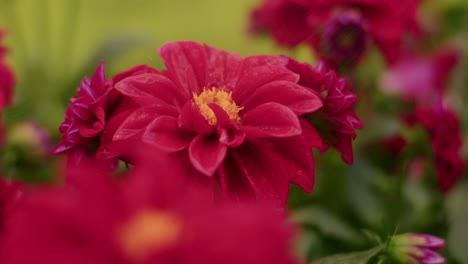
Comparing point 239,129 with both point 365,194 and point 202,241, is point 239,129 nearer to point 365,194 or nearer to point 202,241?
point 202,241

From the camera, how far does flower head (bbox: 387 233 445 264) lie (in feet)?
0.73

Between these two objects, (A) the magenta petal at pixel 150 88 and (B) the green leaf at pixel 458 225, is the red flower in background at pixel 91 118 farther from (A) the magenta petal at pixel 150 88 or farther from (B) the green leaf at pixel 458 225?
(B) the green leaf at pixel 458 225

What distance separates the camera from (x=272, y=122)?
0.19m

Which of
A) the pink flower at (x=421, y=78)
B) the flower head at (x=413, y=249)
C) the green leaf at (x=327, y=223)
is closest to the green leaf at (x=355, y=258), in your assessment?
the flower head at (x=413, y=249)

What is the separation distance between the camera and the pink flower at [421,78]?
595 millimetres

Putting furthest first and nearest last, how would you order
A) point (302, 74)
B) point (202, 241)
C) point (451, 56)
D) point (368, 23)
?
point (451, 56) → point (368, 23) → point (302, 74) → point (202, 241)

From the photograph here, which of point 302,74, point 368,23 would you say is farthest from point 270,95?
point 368,23

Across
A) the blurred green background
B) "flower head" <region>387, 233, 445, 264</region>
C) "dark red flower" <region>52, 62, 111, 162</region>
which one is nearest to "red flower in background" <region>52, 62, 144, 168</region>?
"dark red flower" <region>52, 62, 111, 162</region>

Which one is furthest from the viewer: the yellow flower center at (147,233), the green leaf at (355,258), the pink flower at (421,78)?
the pink flower at (421,78)

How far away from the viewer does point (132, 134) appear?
18 cm

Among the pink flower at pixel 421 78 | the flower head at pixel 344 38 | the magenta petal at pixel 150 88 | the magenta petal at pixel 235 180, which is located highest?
the magenta petal at pixel 150 88

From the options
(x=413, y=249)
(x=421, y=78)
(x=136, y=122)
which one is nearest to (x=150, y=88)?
(x=136, y=122)

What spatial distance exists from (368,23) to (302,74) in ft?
0.72

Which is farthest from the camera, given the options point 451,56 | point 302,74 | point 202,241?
point 451,56
